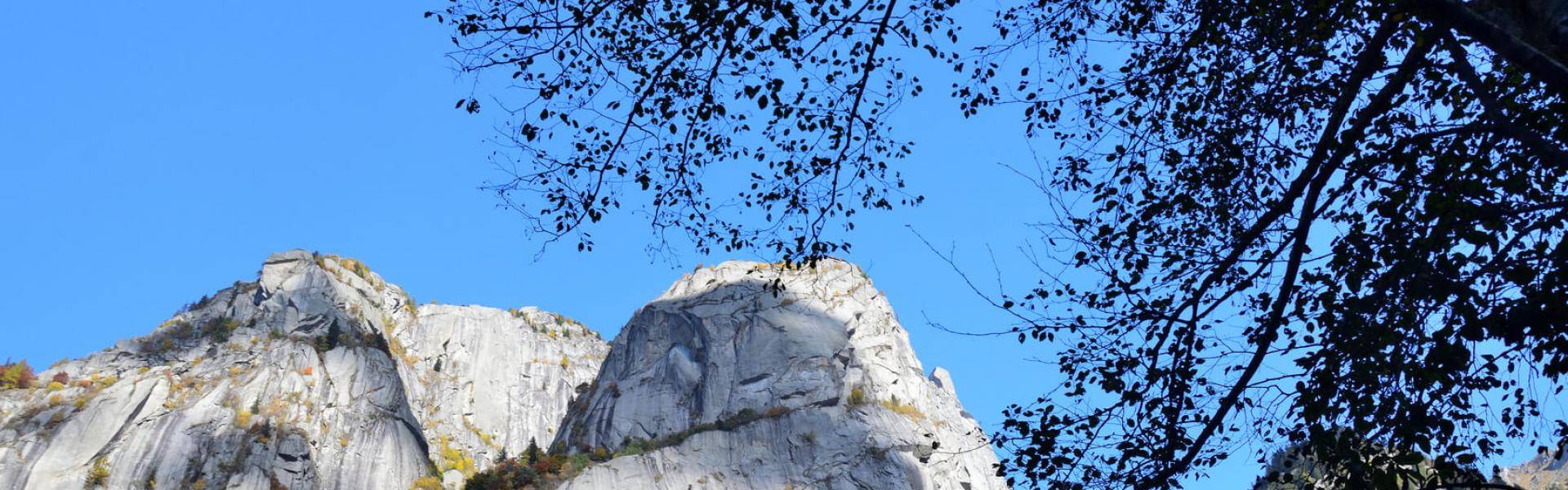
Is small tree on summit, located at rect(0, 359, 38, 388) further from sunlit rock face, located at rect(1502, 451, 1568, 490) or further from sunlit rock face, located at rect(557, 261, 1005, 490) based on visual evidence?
sunlit rock face, located at rect(1502, 451, 1568, 490)

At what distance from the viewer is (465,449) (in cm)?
11744

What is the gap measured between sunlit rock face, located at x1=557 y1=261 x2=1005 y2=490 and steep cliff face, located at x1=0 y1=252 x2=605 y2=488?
18.9 meters

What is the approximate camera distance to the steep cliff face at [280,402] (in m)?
80.2

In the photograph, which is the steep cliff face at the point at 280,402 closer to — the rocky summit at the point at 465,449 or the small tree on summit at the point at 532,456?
the rocky summit at the point at 465,449

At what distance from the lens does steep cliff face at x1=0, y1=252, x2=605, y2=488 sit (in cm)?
8025

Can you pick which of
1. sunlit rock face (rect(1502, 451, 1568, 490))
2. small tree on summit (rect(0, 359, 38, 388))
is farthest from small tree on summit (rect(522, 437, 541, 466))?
sunlit rock face (rect(1502, 451, 1568, 490))

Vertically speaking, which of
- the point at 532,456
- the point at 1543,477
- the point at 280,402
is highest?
the point at 280,402

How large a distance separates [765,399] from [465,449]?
4449cm

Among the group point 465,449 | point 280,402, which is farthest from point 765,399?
point 465,449

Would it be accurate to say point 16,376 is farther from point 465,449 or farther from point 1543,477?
point 1543,477

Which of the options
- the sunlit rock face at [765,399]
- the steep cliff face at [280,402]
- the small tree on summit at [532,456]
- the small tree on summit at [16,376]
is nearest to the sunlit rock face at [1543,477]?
the sunlit rock face at [765,399]

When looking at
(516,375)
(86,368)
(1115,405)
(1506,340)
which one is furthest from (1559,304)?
(516,375)

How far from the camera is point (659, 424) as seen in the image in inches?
3282

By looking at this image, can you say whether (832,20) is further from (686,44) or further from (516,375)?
(516,375)
